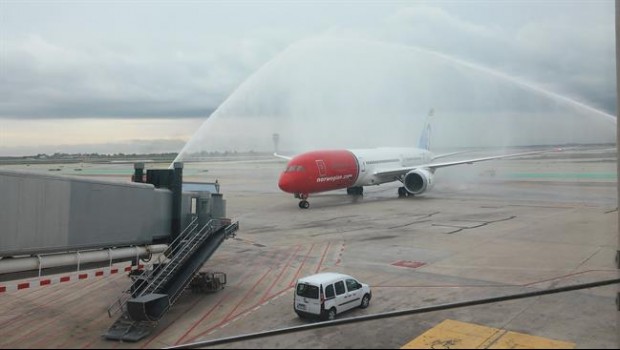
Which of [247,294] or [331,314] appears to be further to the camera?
[247,294]

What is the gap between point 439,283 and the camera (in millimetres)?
17328

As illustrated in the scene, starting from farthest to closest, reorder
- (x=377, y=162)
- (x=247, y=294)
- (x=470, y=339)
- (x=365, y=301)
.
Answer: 1. (x=377, y=162)
2. (x=247, y=294)
3. (x=365, y=301)
4. (x=470, y=339)

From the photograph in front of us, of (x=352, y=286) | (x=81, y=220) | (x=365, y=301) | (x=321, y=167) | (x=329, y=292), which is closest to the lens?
(x=81, y=220)

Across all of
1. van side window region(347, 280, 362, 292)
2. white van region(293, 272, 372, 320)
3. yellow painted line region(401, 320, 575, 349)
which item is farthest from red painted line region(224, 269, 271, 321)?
yellow painted line region(401, 320, 575, 349)

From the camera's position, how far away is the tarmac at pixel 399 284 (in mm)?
11781

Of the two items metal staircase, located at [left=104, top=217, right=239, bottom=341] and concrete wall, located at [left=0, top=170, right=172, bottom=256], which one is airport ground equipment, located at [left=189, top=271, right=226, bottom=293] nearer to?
metal staircase, located at [left=104, top=217, right=239, bottom=341]

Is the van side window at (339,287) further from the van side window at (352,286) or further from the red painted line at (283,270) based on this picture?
the red painted line at (283,270)

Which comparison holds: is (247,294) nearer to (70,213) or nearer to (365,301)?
(365,301)

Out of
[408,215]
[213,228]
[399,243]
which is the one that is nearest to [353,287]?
[213,228]

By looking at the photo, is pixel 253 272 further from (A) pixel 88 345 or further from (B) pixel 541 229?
(B) pixel 541 229

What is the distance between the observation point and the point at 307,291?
555 inches

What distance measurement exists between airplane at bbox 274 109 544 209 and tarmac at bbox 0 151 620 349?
3098mm

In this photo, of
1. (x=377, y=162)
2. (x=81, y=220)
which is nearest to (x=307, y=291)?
(x=81, y=220)

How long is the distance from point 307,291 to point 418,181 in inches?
1314
